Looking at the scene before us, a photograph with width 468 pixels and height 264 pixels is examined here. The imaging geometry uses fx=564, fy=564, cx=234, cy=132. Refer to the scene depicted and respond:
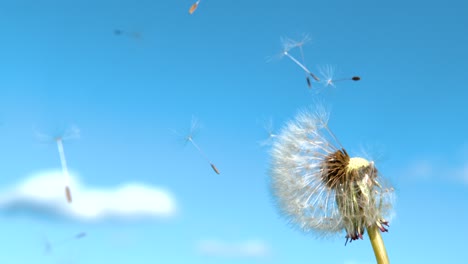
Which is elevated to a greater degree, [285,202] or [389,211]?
[285,202]

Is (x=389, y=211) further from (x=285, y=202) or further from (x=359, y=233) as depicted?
(x=285, y=202)

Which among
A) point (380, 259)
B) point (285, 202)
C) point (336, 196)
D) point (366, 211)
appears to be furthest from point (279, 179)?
point (380, 259)

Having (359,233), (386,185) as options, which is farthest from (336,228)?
(386,185)

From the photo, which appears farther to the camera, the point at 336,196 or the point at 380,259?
the point at 336,196

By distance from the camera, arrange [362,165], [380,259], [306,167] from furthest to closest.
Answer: [306,167], [362,165], [380,259]

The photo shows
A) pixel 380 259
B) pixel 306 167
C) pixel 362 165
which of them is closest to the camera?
pixel 380 259

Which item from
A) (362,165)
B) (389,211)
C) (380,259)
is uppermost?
(362,165)

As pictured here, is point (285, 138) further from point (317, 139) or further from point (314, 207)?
point (314, 207)
